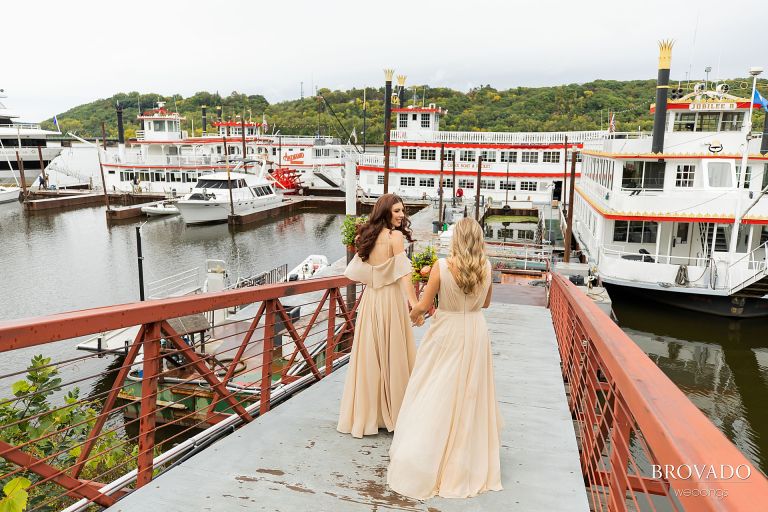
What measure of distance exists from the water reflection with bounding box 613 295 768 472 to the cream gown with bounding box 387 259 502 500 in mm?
8267

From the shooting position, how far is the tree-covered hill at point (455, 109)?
2798 inches

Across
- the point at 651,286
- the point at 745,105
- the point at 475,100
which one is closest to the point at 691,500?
the point at 651,286

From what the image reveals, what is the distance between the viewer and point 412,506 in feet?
9.61

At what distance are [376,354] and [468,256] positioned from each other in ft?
3.92

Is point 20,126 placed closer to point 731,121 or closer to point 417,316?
point 731,121

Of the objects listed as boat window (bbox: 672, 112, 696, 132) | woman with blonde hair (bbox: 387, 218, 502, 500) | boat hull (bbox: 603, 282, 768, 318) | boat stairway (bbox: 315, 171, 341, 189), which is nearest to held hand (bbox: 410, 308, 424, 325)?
woman with blonde hair (bbox: 387, 218, 502, 500)

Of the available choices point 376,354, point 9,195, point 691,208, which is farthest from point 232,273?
point 9,195

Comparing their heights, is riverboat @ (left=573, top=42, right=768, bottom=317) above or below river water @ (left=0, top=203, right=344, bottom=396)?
above

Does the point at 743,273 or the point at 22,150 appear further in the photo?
the point at 22,150

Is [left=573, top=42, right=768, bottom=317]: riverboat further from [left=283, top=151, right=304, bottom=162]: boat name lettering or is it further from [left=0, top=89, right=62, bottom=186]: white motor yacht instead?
[left=0, top=89, right=62, bottom=186]: white motor yacht

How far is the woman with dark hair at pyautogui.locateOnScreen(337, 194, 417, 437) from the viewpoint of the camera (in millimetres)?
3818

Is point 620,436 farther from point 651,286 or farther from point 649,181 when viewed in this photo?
point 649,181

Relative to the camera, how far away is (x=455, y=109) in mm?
82625

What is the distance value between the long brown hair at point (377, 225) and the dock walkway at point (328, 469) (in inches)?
51.8
